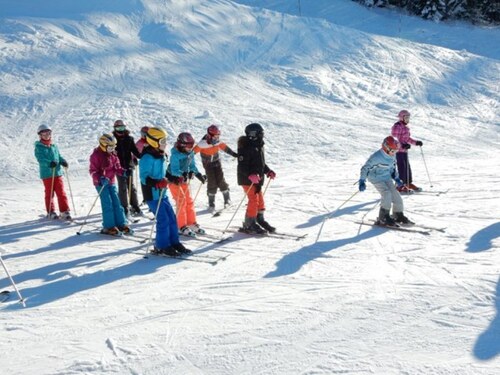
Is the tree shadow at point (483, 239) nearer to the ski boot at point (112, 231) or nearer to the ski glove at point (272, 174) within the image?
the ski glove at point (272, 174)

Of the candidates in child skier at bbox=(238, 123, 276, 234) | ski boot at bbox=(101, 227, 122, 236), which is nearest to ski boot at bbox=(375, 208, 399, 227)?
child skier at bbox=(238, 123, 276, 234)

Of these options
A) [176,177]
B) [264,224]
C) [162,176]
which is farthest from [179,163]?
[264,224]

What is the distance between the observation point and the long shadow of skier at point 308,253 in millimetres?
7137

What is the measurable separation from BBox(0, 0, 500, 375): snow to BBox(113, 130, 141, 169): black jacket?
112cm

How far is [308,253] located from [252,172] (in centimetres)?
171

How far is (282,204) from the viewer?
443 inches

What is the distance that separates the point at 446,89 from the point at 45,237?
714 inches

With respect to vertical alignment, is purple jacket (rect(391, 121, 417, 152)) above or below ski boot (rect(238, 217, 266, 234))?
above

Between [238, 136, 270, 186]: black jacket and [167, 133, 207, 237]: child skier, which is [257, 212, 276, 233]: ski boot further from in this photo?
[167, 133, 207, 237]: child skier

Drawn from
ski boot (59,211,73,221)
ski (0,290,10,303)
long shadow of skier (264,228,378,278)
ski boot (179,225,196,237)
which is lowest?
ski (0,290,10,303)

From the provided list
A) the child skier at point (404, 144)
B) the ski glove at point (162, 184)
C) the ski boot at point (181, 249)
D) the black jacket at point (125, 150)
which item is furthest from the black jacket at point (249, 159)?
the child skier at point (404, 144)

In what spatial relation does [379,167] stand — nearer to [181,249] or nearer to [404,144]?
[404,144]

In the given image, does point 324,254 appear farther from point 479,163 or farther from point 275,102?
point 275,102

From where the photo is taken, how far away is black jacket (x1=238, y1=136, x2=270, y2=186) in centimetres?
893
